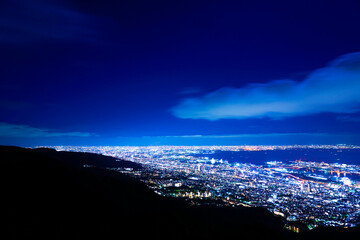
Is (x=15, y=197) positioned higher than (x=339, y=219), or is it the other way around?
(x=15, y=197)

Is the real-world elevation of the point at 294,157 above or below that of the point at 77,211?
below

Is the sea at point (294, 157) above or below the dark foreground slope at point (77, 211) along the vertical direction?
below

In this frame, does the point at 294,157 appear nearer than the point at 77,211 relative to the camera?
No

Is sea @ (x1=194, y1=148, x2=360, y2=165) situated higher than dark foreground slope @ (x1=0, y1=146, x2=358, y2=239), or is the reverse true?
dark foreground slope @ (x1=0, y1=146, x2=358, y2=239)

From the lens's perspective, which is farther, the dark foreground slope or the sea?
the sea

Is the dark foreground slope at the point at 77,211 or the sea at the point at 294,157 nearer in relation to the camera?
the dark foreground slope at the point at 77,211

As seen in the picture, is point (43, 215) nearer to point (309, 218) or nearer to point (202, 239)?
point (202, 239)

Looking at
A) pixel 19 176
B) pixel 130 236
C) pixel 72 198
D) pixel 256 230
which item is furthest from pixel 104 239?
pixel 256 230

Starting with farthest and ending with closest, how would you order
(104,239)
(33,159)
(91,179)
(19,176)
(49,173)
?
(91,179) → (33,159) → (49,173) → (19,176) → (104,239)
